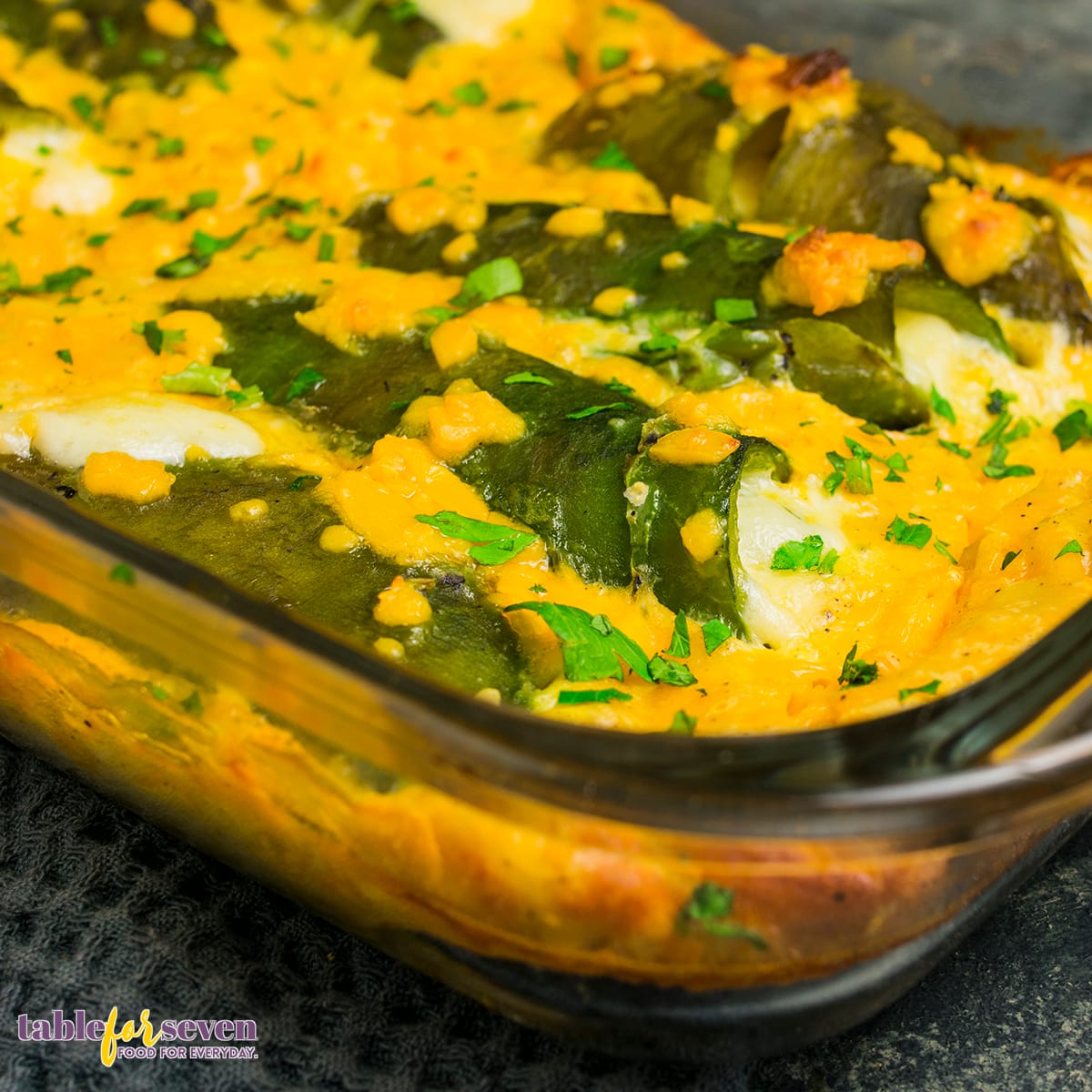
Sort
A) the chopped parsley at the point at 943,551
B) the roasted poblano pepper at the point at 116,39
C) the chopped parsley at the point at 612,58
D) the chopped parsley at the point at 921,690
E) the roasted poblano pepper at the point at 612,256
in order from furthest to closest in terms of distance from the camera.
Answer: the chopped parsley at the point at 612,58, the roasted poblano pepper at the point at 116,39, the roasted poblano pepper at the point at 612,256, the chopped parsley at the point at 943,551, the chopped parsley at the point at 921,690

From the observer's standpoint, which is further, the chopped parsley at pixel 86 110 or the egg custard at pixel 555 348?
the chopped parsley at pixel 86 110

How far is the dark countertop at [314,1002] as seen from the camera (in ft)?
5.43

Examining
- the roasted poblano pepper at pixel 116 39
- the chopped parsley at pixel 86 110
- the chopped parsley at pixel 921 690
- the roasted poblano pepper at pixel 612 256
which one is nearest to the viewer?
the chopped parsley at pixel 921 690

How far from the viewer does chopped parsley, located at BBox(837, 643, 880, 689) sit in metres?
1.76

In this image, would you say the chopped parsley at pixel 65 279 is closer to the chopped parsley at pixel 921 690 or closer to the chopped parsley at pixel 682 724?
the chopped parsley at pixel 682 724

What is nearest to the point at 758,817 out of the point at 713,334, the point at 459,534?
the point at 459,534

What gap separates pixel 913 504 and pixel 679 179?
97 centimetres

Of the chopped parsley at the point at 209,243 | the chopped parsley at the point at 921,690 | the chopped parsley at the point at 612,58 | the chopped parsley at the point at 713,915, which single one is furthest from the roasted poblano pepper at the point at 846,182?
the chopped parsley at the point at 713,915

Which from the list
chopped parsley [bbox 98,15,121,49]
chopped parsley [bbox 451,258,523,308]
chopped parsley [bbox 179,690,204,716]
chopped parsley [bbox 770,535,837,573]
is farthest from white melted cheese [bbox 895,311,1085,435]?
chopped parsley [bbox 98,15,121,49]

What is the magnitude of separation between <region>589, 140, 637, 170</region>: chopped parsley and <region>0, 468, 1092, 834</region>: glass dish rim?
1663 millimetres

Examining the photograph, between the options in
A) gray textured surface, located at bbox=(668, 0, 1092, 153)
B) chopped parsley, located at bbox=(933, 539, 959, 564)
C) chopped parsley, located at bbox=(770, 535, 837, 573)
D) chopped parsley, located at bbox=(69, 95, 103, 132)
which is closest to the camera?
chopped parsley, located at bbox=(770, 535, 837, 573)

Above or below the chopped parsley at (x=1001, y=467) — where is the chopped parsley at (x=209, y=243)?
below

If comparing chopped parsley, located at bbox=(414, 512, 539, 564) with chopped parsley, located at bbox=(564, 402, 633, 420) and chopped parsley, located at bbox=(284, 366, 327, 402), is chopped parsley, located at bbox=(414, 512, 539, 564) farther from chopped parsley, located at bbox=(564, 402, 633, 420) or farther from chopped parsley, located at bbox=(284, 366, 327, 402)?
chopped parsley, located at bbox=(284, 366, 327, 402)

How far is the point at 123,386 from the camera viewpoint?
216 centimetres
